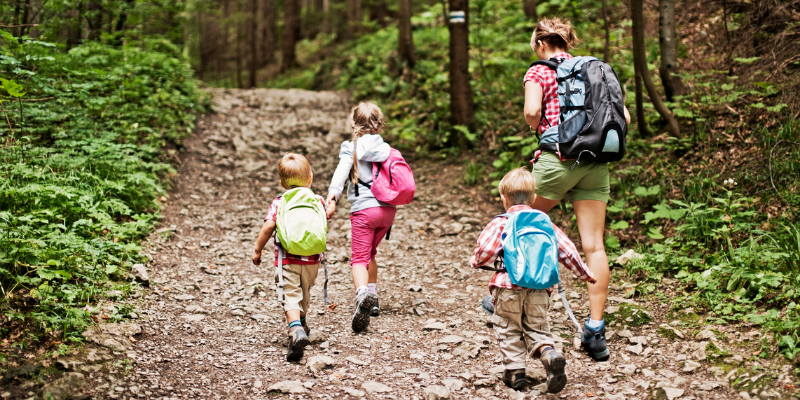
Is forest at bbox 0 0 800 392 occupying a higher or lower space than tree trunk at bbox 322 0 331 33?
lower

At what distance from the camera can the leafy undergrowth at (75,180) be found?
3.66 metres

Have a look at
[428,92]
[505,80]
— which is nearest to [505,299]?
[505,80]

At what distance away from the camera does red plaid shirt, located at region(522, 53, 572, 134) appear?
3572 millimetres

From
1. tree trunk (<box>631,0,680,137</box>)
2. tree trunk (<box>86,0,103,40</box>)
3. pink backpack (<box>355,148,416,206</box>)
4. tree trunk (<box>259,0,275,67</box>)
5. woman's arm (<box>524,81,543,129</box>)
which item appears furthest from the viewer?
tree trunk (<box>259,0,275,67</box>)

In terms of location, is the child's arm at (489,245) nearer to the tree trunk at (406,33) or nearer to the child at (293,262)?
the child at (293,262)

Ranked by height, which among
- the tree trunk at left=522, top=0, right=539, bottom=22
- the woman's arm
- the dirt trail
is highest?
the tree trunk at left=522, top=0, right=539, bottom=22

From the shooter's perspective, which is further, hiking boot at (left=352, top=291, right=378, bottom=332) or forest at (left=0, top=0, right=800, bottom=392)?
hiking boot at (left=352, top=291, right=378, bottom=332)

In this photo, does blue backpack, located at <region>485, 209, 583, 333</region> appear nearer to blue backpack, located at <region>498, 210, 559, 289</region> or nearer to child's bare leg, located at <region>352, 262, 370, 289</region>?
blue backpack, located at <region>498, 210, 559, 289</region>

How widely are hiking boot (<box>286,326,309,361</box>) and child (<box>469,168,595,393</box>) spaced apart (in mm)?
1392

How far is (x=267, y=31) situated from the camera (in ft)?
91.7

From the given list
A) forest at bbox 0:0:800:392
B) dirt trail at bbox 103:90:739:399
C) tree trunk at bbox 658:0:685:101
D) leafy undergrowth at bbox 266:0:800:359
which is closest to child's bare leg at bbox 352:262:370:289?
dirt trail at bbox 103:90:739:399

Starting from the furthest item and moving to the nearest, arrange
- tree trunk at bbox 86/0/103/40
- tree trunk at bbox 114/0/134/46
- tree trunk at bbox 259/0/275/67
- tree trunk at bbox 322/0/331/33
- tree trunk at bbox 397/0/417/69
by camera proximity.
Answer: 1. tree trunk at bbox 322/0/331/33
2. tree trunk at bbox 259/0/275/67
3. tree trunk at bbox 397/0/417/69
4. tree trunk at bbox 114/0/134/46
5. tree trunk at bbox 86/0/103/40

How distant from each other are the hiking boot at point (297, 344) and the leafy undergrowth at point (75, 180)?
1.46m

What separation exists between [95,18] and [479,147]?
762cm
